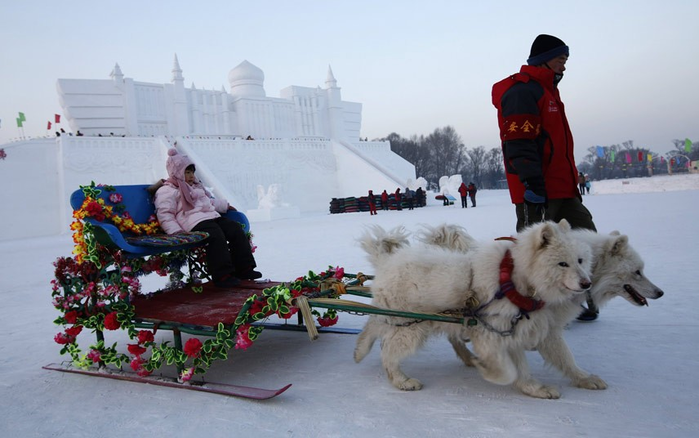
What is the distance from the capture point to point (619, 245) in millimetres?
2594

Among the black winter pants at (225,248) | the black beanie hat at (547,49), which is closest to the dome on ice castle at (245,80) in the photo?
the black winter pants at (225,248)

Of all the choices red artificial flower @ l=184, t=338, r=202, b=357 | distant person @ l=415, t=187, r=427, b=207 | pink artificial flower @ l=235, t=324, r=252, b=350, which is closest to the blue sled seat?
red artificial flower @ l=184, t=338, r=202, b=357

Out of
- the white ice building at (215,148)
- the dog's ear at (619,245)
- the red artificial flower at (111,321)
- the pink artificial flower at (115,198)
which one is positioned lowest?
the red artificial flower at (111,321)

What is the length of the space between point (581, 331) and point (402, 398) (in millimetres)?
1650

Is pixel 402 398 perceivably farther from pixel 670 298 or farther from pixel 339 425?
pixel 670 298

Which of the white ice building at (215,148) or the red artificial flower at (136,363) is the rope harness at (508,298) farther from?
the white ice building at (215,148)

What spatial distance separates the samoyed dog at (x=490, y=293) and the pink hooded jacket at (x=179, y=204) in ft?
6.44

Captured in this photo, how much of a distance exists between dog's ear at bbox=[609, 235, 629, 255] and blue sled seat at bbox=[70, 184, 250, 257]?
2.76 m

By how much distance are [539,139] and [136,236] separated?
3.01 metres

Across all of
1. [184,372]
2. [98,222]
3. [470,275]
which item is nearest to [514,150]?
[470,275]

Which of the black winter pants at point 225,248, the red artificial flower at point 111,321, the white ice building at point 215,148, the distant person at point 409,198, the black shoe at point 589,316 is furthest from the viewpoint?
the white ice building at point 215,148

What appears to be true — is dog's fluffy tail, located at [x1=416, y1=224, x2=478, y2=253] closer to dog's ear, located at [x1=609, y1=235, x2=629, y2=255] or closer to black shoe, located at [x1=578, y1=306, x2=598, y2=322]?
dog's ear, located at [x1=609, y1=235, x2=629, y2=255]

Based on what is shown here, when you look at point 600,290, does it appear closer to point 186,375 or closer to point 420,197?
point 186,375

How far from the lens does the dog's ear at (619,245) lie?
2.58 m
